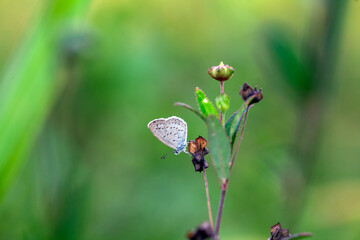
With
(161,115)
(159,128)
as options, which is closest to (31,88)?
(159,128)

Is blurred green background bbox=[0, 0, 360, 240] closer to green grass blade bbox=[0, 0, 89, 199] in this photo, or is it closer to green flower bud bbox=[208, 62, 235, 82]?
green grass blade bbox=[0, 0, 89, 199]

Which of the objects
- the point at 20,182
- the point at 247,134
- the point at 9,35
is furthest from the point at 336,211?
the point at 9,35

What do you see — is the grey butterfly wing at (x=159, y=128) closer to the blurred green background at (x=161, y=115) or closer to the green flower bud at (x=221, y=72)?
the green flower bud at (x=221, y=72)

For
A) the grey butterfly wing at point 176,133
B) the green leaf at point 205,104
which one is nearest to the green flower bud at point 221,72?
the green leaf at point 205,104

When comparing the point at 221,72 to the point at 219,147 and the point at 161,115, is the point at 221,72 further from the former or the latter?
the point at 161,115

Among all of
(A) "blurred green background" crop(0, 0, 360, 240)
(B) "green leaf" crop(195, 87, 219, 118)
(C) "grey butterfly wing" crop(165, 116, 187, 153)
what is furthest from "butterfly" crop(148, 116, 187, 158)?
(A) "blurred green background" crop(0, 0, 360, 240)
